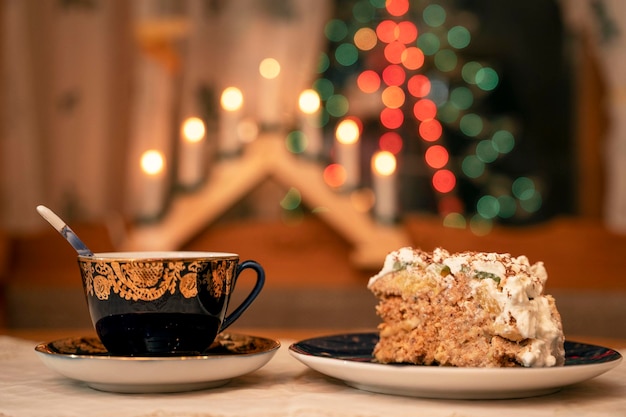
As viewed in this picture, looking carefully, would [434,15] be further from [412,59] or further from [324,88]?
[324,88]

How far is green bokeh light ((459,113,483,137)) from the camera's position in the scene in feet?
9.41

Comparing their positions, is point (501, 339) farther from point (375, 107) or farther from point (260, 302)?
point (375, 107)

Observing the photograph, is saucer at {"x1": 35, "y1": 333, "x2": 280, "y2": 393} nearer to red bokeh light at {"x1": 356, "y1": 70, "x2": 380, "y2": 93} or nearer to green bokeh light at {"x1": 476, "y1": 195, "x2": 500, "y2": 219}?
red bokeh light at {"x1": 356, "y1": 70, "x2": 380, "y2": 93}

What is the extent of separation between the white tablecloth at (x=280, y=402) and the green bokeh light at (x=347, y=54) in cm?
215

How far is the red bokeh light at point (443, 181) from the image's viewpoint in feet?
9.31

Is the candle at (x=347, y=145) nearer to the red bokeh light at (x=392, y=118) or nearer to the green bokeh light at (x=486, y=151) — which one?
the red bokeh light at (x=392, y=118)

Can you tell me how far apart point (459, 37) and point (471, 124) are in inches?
12.1

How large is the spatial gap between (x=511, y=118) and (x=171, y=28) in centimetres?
126

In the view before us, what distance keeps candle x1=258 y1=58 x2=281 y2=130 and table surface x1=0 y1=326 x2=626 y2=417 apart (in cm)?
143

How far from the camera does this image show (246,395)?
0.63 meters

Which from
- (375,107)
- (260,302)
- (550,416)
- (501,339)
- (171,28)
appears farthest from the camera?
(375,107)

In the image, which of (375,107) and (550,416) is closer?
(550,416)

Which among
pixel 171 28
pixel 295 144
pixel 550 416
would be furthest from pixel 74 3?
pixel 550 416

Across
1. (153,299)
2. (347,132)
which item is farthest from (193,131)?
(153,299)
